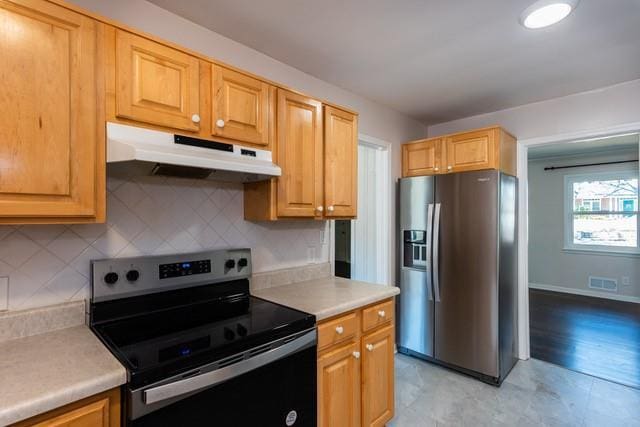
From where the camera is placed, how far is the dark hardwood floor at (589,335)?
2926mm

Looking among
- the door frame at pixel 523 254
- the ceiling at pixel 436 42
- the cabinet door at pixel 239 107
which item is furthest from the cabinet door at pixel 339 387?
the door frame at pixel 523 254

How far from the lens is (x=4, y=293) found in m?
1.29

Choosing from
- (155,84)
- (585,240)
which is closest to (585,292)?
(585,240)

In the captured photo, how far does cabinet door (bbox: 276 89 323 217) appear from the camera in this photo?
1866 mm

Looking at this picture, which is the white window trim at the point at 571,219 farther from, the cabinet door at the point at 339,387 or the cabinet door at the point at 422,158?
the cabinet door at the point at 339,387

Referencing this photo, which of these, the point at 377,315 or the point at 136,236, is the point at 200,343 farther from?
the point at 377,315

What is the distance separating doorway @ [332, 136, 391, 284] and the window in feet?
13.8

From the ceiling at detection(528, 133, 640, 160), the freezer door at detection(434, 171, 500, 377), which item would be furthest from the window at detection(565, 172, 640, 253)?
the freezer door at detection(434, 171, 500, 377)

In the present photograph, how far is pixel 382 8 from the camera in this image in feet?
5.61

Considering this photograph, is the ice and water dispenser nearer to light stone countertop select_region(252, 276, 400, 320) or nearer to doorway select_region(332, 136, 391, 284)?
doorway select_region(332, 136, 391, 284)

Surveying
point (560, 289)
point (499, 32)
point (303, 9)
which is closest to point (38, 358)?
point (303, 9)

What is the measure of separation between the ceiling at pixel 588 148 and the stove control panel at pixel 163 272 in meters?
4.31

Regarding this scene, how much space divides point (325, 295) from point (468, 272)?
1468 millimetres

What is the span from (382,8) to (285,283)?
1702 millimetres
